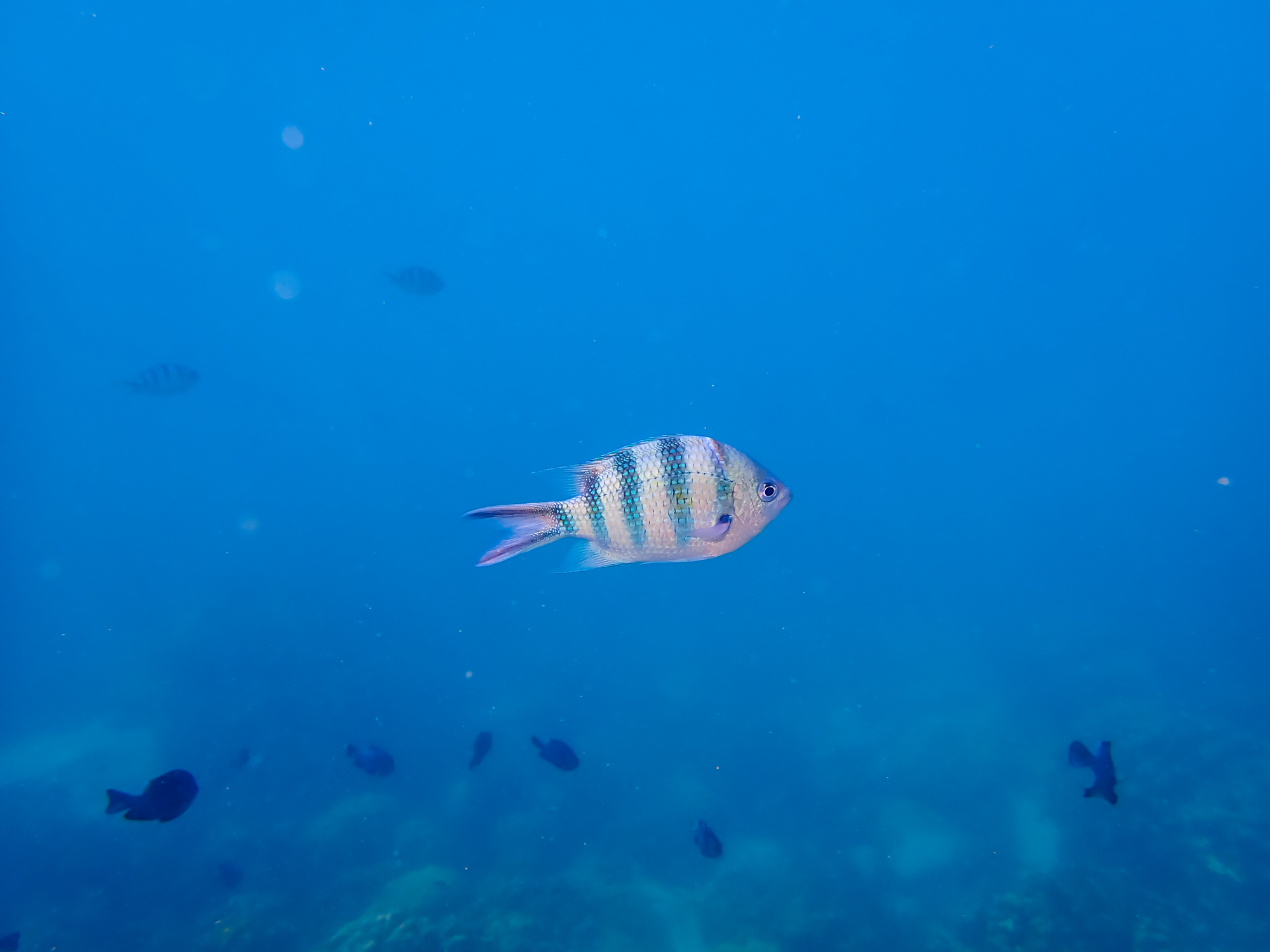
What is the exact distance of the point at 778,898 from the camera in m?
9.27

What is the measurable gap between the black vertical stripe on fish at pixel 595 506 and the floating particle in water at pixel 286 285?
8875 centimetres

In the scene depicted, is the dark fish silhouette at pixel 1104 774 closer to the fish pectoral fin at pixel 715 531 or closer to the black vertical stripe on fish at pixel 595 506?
the fish pectoral fin at pixel 715 531

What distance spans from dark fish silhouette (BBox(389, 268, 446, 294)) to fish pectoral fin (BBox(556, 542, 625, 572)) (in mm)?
14853

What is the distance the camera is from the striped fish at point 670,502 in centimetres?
213

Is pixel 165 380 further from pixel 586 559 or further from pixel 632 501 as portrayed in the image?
pixel 632 501

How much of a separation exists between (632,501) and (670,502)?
15cm

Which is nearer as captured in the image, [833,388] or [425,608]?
[425,608]

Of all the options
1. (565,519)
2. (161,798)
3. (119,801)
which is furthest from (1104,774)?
(119,801)

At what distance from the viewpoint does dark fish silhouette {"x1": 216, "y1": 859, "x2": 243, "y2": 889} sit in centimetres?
1024

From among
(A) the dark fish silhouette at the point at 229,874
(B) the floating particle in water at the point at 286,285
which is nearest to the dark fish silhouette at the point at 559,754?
(A) the dark fish silhouette at the point at 229,874

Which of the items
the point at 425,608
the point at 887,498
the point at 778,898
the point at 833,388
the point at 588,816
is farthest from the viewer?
the point at 833,388

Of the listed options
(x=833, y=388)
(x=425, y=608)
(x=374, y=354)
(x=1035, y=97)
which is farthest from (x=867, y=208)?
(x=425, y=608)

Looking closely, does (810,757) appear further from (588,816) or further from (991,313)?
(991,313)

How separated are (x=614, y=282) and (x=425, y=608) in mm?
68838
